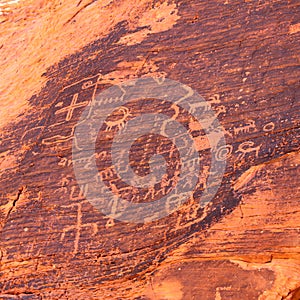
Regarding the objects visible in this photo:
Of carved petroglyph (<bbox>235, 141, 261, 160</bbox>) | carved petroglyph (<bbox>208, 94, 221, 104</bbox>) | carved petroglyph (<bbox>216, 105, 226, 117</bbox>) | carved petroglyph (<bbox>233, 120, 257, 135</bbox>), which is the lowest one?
carved petroglyph (<bbox>235, 141, 261, 160</bbox>)

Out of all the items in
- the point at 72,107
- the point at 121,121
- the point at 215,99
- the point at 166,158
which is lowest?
the point at 166,158

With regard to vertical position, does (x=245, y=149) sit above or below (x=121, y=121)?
below

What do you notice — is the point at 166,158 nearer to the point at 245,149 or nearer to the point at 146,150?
the point at 146,150

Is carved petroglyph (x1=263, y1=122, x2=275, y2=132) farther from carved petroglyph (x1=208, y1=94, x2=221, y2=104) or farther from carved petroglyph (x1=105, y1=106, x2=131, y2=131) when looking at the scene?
carved petroglyph (x1=105, y1=106, x2=131, y2=131)

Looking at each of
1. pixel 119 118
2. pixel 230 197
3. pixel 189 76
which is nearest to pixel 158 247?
pixel 230 197

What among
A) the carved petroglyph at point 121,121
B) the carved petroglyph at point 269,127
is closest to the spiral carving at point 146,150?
the carved petroglyph at point 121,121

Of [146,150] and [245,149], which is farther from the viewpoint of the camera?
[146,150]

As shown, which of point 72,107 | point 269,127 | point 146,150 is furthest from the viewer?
point 72,107

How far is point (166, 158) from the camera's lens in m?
2.88

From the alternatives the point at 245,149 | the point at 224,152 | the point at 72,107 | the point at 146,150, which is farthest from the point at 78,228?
the point at 245,149

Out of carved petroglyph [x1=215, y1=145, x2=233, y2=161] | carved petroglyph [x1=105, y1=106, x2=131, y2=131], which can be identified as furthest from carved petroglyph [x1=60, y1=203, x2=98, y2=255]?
carved petroglyph [x1=215, y1=145, x2=233, y2=161]

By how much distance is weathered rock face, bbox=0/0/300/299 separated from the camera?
2748mm

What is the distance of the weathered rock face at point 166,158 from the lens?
2748mm

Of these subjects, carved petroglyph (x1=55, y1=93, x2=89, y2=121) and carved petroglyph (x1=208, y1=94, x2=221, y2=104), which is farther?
carved petroglyph (x1=55, y1=93, x2=89, y2=121)
